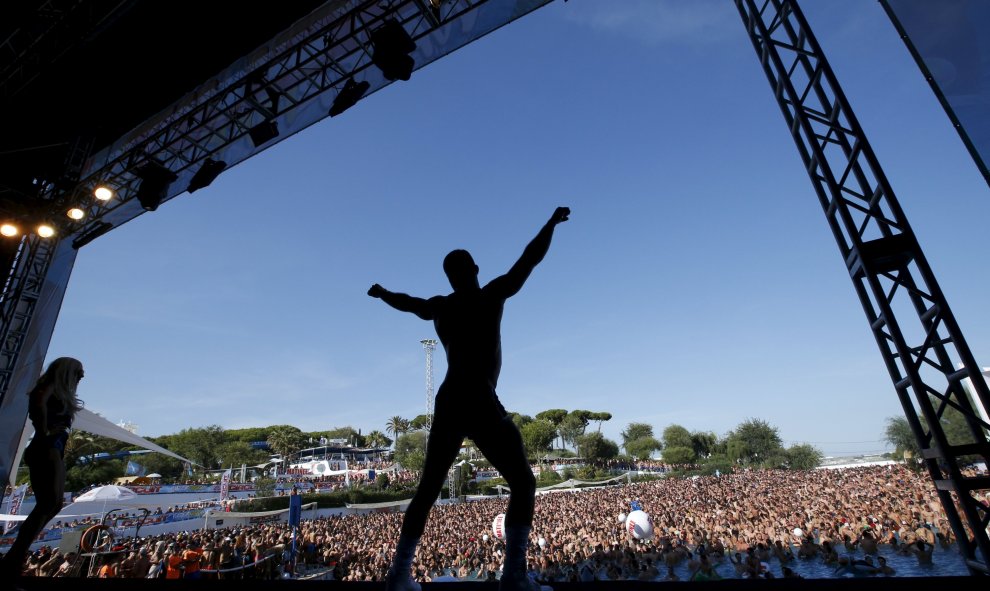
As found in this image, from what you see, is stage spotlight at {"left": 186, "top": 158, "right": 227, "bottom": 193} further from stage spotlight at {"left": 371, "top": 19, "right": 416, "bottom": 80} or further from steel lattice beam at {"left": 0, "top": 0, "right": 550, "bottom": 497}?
stage spotlight at {"left": 371, "top": 19, "right": 416, "bottom": 80}

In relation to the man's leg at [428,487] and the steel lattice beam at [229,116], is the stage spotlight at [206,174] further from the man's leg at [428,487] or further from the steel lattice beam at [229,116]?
the man's leg at [428,487]

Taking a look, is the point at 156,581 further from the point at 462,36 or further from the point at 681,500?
the point at 681,500

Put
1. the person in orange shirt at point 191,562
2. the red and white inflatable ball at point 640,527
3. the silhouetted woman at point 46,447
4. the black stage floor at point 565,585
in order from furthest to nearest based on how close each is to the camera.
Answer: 1. the red and white inflatable ball at point 640,527
2. the person in orange shirt at point 191,562
3. the silhouetted woman at point 46,447
4. the black stage floor at point 565,585

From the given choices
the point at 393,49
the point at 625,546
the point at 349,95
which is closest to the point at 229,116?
the point at 349,95

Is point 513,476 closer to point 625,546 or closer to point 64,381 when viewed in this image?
point 64,381

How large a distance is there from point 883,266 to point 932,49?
1740mm

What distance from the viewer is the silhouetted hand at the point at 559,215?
1919 mm

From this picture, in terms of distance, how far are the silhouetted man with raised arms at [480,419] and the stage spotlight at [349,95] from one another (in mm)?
5767

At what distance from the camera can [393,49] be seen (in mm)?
6039

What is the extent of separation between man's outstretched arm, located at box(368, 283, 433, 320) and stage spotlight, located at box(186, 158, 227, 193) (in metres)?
6.89

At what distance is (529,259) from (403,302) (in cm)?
72

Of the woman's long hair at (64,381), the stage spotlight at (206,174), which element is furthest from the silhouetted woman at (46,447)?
the stage spotlight at (206,174)

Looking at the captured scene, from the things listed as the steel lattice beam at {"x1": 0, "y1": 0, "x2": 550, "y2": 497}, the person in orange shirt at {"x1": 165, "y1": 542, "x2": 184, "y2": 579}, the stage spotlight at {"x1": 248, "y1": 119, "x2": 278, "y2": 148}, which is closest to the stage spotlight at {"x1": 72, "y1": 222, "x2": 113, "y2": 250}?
the steel lattice beam at {"x1": 0, "y1": 0, "x2": 550, "y2": 497}

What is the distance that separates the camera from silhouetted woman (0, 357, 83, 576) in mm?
2361
